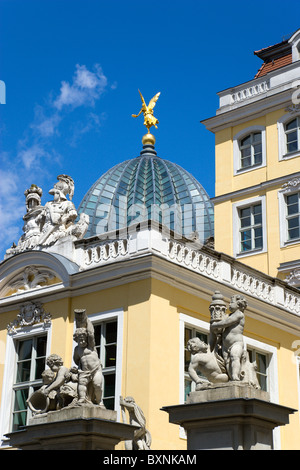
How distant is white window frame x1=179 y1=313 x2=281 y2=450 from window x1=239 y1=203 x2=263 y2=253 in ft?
25.6

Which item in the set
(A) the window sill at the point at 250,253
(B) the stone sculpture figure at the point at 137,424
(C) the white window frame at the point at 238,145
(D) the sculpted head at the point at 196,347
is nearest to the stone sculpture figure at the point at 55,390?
(B) the stone sculpture figure at the point at 137,424

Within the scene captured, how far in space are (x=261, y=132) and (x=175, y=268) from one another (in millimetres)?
12464

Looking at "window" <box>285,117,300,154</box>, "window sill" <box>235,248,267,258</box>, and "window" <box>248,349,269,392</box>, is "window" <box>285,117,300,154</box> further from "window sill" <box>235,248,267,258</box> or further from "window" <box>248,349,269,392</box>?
Result: "window" <box>248,349,269,392</box>

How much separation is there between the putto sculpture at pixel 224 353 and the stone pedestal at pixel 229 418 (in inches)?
11.8

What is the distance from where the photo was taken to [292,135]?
28.9 meters

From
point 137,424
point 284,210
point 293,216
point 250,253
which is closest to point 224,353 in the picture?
point 137,424

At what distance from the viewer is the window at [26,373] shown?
1981cm

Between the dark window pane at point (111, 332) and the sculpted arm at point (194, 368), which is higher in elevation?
the dark window pane at point (111, 332)

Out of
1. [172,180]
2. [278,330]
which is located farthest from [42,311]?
[172,180]

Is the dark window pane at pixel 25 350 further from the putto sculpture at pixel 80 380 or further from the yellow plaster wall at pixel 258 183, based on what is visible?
the yellow plaster wall at pixel 258 183

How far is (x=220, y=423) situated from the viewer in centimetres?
1235

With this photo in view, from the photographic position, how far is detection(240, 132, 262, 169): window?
2986 centimetres

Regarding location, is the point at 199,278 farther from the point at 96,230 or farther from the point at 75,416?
the point at 96,230

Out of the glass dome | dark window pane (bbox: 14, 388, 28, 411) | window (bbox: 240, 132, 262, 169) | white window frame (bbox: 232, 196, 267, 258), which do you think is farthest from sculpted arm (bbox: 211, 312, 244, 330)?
the glass dome
